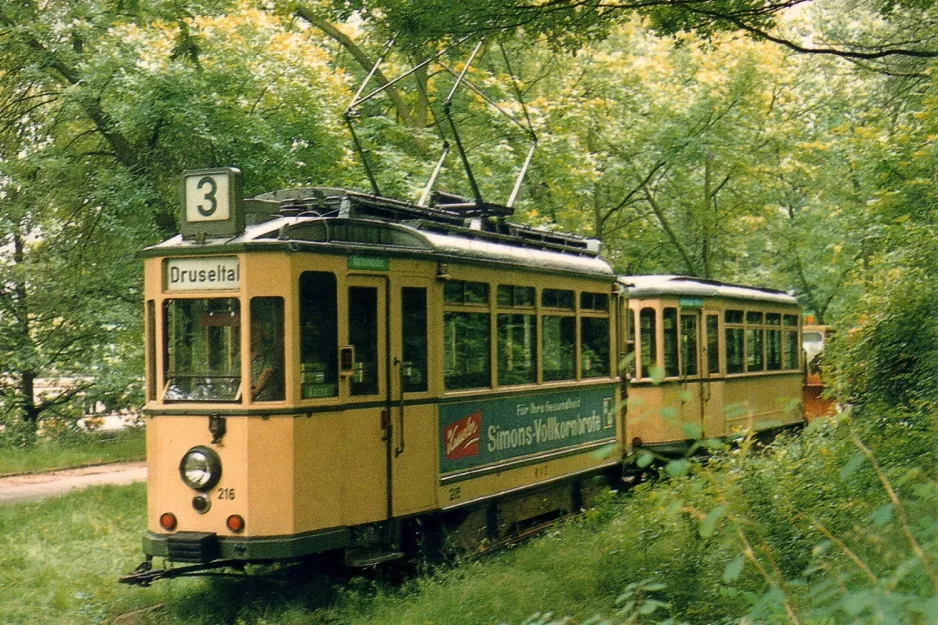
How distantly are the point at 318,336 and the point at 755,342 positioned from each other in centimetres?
1155

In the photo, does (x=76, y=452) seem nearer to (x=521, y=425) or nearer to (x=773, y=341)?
(x=521, y=425)

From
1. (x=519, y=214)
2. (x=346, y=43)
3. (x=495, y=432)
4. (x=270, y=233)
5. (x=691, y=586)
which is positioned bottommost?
(x=691, y=586)

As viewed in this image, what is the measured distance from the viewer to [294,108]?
15102 millimetres

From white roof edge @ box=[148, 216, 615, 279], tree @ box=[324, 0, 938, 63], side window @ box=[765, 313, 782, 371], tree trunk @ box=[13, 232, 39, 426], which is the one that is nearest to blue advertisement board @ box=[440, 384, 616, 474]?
white roof edge @ box=[148, 216, 615, 279]

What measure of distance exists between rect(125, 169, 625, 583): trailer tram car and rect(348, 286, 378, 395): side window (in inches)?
0.5

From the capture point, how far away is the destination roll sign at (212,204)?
8.18 meters

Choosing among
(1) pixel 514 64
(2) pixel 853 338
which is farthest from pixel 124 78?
(1) pixel 514 64

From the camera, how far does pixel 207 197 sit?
8.27 meters

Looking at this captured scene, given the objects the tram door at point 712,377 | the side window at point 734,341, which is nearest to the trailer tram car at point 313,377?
the tram door at point 712,377

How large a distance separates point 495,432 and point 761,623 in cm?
550

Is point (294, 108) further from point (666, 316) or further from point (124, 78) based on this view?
point (666, 316)

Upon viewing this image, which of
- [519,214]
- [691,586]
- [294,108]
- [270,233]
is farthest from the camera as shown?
[519,214]

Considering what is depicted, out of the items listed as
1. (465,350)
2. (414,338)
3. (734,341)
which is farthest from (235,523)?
(734,341)

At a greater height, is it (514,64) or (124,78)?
(514,64)
